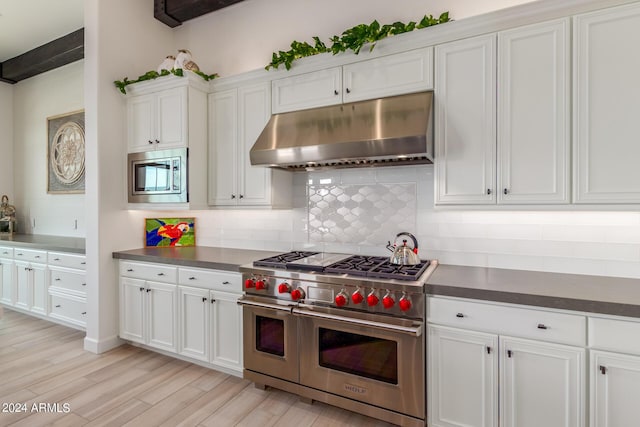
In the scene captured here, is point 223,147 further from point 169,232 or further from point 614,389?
point 614,389

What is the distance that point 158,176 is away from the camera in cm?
323

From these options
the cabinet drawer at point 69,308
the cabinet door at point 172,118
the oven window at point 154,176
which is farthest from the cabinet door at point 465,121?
the cabinet drawer at point 69,308

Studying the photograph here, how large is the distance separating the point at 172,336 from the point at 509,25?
3382 mm

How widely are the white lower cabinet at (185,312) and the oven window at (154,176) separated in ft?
2.36

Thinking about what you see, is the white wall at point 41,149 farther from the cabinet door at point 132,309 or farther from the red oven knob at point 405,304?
the red oven knob at point 405,304

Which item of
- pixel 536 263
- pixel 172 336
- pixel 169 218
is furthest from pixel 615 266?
pixel 169 218

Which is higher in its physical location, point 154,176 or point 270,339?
point 154,176

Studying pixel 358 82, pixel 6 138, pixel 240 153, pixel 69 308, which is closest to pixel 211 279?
pixel 240 153

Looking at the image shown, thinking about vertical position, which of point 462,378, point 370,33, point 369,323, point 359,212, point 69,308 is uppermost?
point 370,33

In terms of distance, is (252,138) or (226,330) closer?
(226,330)

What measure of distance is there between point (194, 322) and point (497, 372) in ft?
7.32

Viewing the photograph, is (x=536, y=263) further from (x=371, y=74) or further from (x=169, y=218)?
(x=169, y=218)

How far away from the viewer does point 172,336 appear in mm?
2967

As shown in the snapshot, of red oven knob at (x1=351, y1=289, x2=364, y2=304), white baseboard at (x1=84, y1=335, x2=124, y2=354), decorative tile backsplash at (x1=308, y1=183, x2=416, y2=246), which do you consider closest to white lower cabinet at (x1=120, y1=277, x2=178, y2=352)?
white baseboard at (x1=84, y1=335, x2=124, y2=354)
